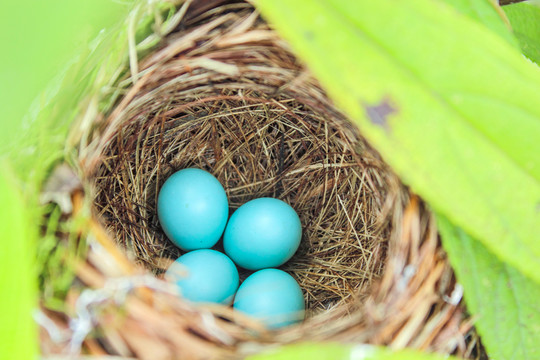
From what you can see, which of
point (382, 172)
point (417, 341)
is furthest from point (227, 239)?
point (417, 341)

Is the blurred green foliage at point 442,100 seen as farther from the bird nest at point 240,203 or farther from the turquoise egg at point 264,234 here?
the turquoise egg at point 264,234

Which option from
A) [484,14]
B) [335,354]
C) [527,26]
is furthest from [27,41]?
[527,26]

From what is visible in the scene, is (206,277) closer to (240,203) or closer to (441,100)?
(240,203)

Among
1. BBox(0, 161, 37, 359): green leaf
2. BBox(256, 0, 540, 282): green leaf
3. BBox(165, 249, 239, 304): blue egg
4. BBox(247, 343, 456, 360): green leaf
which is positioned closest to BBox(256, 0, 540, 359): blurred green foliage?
BBox(256, 0, 540, 282): green leaf

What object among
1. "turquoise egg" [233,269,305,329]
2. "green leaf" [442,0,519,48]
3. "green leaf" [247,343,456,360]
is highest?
"green leaf" [442,0,519,48]

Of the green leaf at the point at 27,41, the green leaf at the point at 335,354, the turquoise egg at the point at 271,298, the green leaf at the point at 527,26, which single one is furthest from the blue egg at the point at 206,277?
the green leaf at the point at 527,26

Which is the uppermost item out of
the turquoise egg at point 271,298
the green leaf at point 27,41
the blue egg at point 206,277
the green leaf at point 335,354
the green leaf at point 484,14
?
the green leaf at point 27,41

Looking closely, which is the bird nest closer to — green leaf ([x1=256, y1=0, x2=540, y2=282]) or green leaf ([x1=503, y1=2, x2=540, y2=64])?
green leaf ([x1=256, y1=0, x2=540, y2=282])
